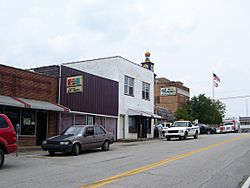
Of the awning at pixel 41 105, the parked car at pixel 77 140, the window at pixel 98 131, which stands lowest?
the parked car at pixel 77 140

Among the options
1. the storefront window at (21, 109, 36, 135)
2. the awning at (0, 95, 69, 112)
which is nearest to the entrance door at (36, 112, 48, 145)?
the storefront window at (21, 109, 36, 135)

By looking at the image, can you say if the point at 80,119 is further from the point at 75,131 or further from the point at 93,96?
the point at 75,131

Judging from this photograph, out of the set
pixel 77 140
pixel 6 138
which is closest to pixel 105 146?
pixel 77 140

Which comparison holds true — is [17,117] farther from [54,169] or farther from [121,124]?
[121,124]

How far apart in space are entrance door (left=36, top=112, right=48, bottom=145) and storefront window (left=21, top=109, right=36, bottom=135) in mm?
431

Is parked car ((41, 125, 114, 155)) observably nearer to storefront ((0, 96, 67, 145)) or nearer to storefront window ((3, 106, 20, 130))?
storefront ((0, 96, 67, 145))

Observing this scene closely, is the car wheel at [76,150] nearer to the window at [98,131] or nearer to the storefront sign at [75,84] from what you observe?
the window at [98,131]

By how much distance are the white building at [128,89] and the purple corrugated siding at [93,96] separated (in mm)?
1425

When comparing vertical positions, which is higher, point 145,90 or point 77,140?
point 145,90

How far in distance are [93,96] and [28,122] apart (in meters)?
6.44

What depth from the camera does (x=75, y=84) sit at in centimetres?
2277

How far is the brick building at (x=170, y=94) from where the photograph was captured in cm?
7481

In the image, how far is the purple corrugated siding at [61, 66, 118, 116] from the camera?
23647 mm

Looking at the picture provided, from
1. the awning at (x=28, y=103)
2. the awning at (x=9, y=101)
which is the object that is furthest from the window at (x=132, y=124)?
the awning at (x=9, y=101)
